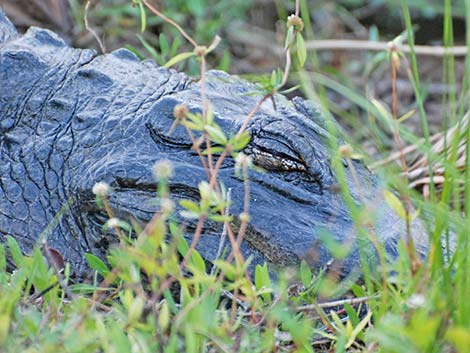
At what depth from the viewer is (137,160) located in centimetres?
232

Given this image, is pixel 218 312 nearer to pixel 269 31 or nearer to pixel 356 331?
pixel 356 331

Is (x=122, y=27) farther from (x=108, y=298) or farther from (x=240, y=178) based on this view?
(x=108, y=298)

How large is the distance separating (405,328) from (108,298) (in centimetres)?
90

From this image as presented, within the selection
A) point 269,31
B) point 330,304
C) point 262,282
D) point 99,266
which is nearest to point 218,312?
point 262,282

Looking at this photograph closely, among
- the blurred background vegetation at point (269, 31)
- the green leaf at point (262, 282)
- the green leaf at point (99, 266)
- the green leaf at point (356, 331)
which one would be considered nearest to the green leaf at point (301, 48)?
the green leaf at point (262, 282)

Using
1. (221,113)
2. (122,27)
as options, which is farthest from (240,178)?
(122,27)

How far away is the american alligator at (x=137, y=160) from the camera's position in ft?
7.28

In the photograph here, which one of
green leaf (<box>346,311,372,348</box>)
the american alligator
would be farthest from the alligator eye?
green leaf (<box>346,311,372,348</box>)

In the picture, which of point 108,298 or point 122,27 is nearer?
point 108,298

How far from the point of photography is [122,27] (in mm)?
4500

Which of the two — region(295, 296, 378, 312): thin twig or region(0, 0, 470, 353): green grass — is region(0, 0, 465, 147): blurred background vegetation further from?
region(0, 0, 470, 353): green grass

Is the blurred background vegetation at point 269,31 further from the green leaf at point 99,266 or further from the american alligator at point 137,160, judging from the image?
the green leaf at point 99,266

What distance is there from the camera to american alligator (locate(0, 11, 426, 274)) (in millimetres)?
2219

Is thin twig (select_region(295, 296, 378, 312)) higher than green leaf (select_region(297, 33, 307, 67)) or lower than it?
lower
